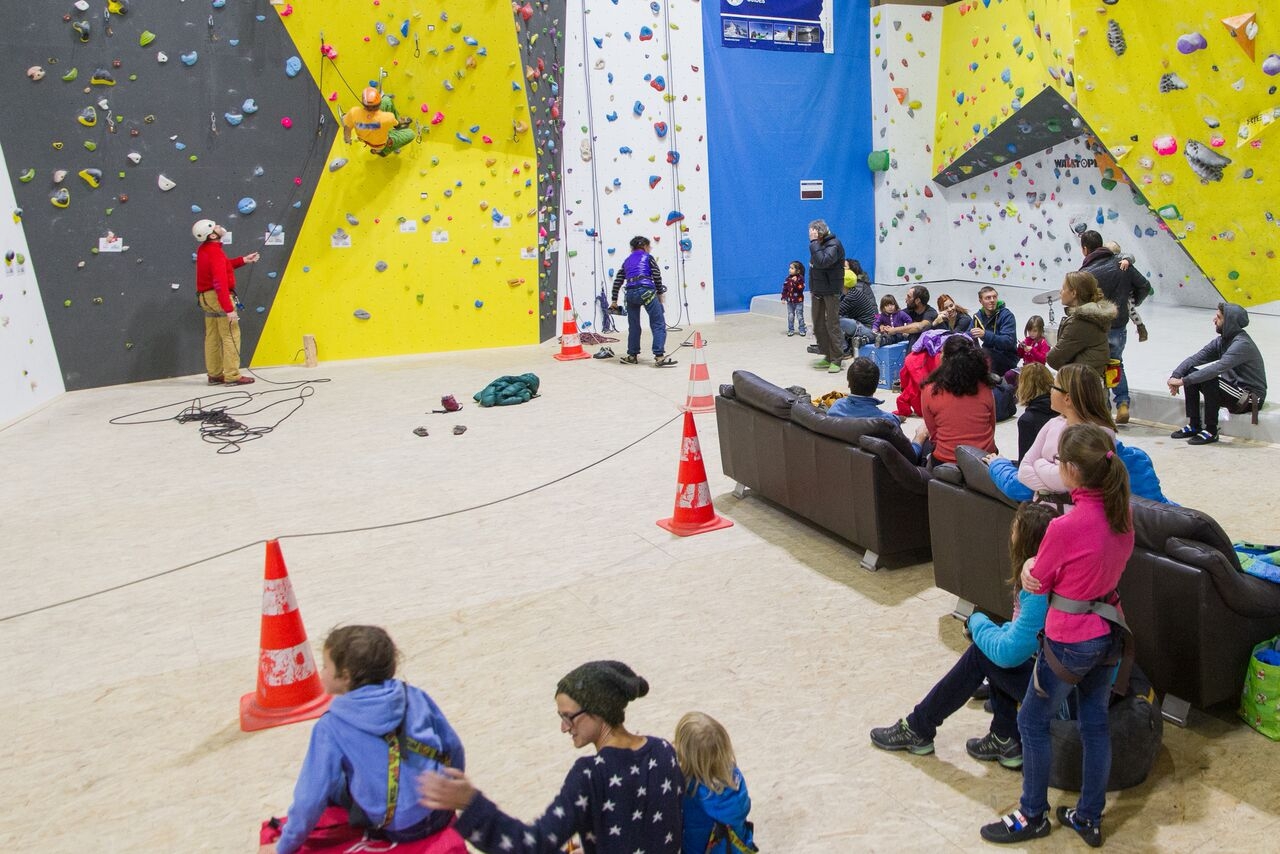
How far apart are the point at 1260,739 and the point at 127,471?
7.59m

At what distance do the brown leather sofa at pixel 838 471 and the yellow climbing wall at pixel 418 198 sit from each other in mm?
7231

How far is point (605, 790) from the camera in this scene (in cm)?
254

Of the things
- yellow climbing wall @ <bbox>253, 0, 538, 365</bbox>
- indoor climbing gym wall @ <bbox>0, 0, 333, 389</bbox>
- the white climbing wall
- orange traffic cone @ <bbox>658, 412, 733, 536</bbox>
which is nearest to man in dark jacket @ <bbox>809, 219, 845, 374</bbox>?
yellow climbing wall @ <bbox>253, 0, 538, 365</bbox>

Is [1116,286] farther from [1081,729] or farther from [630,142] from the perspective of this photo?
[630,142]

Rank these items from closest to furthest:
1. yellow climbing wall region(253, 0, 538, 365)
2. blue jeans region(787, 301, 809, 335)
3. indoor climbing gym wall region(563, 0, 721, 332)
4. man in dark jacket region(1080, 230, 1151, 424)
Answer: man in dark jacket region(1080, 230, 1151, 424)
yellow climbing wall region(253, 0, 538, 365)
blue jeans region(787, 301, 809, 335)
indoor climbing gym wall region(563, 0, 721, 332)

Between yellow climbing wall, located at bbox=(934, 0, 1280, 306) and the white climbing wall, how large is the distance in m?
11.5

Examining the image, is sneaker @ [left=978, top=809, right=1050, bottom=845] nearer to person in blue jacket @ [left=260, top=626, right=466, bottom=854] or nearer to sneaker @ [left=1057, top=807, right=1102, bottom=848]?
sneaker @ [left=1057, top=807, right=1102, bottom=848]

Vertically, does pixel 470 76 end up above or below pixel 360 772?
above

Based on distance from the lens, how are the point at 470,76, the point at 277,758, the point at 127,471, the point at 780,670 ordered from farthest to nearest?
the point at 470,76, the point at 127,471, the point at 780,670, the point at 277,758

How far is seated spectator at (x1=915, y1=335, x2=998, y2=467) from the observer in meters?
5.32

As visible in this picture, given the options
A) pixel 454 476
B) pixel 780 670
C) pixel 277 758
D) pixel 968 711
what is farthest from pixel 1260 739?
pixel 454 476

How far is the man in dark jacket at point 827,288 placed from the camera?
10.7 m

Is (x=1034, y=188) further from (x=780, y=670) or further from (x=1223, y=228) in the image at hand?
(x=780, y=670)

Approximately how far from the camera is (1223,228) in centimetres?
1152
